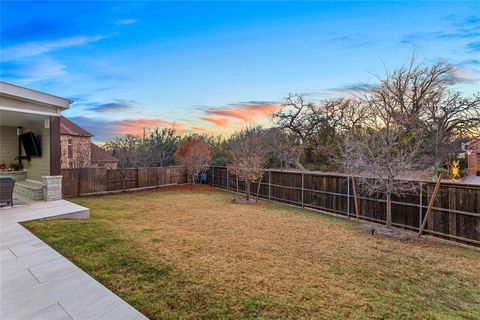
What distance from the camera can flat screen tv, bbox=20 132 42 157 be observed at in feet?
31.8

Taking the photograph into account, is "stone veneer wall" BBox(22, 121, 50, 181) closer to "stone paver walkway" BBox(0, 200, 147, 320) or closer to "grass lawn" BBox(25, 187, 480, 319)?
"grass lawn" BBox(25, 187, 480, 319)

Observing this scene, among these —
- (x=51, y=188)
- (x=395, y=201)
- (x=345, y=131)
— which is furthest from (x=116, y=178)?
(x=345, y=131)

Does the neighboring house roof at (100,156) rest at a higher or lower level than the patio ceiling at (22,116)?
lower

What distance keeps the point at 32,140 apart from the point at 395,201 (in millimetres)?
12117

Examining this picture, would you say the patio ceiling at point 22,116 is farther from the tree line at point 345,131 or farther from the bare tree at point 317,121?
the bare tree at point 317,121

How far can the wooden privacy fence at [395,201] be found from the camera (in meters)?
6.36

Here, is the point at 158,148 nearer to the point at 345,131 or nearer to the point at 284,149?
the point at 284,149

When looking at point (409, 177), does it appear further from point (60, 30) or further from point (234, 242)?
point (60, 30)

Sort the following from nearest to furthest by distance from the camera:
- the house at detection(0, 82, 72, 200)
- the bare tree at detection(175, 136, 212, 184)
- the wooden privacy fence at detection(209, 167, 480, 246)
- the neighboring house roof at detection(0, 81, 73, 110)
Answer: the wooden privacy fence at detection(209, 167, 480, 246), the neighboring house roof at detection(0, 81, 73, 110), the house at detection(0, 82, 72, 200), the bare tree at detection(175, 136, 212, 184)

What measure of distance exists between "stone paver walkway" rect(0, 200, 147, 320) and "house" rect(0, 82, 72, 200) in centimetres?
435

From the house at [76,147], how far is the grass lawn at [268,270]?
1558 centimetres

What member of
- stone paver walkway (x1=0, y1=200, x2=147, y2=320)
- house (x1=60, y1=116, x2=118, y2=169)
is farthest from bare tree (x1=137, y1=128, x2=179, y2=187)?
stone paver walkway (x1=0, y1=200, x2=147, y2=320)

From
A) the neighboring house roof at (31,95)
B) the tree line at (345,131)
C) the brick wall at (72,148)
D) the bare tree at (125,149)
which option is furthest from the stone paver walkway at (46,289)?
the bare tree at (125,149)

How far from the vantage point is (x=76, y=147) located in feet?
71.5
